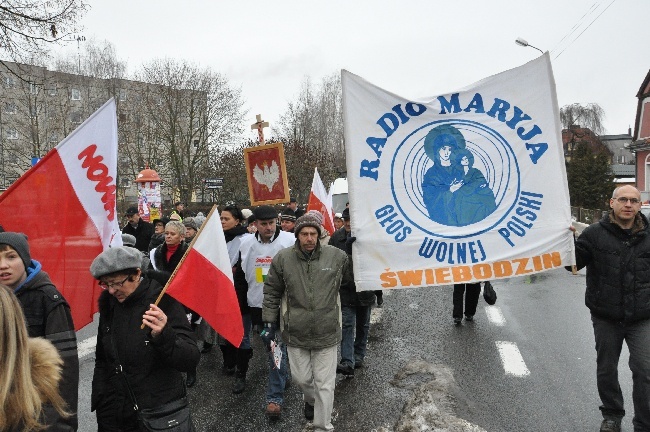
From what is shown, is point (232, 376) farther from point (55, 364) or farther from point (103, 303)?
point (55, 364)

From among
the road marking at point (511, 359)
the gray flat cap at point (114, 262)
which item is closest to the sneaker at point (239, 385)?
the road marking at point (511, 359)

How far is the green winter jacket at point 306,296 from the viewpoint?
4.37m

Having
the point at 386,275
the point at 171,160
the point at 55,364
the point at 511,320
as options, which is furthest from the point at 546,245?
the point at 171,160

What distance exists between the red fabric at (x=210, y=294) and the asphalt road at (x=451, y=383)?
4.87 ft

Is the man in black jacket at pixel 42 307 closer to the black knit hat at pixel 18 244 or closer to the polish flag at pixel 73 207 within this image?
the black knit hat at pixel 18 244

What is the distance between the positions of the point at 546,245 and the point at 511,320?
174 inches

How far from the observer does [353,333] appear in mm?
6062

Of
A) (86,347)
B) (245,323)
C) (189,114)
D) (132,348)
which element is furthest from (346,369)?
(189,114)

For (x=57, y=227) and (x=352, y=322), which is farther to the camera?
(x=352, y=322)

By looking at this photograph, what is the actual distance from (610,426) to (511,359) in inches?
82.5

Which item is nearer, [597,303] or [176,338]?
[176,338]

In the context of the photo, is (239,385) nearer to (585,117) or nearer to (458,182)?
(458,182)

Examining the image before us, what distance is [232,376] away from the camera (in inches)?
243

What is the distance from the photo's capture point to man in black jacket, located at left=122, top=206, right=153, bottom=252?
9.92m
